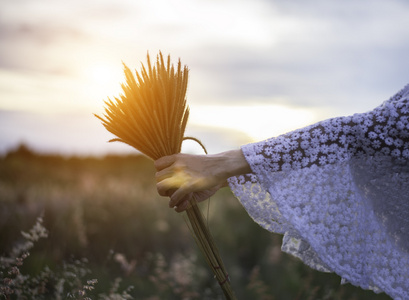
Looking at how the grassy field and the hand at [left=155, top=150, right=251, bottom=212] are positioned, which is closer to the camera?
the hand at [left=155, top=150, right=251, bottom=212]

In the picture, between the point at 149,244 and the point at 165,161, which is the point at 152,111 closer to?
the point at 165,161

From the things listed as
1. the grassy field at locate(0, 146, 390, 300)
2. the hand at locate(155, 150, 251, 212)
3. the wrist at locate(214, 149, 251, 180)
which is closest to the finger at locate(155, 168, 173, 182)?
the hand at locate(155, 150, 251, 212)

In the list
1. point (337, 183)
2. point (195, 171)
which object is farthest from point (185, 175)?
point (337, 183)

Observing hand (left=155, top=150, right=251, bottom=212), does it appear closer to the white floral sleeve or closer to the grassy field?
the white floral sleeve

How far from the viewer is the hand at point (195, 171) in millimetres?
1789

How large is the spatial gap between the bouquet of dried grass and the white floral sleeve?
0.34 m

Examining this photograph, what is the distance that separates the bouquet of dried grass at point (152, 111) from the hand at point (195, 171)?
0.11 meters

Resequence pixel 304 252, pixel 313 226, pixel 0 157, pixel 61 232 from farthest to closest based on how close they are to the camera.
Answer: pixel 0 157 → pixel 61 232 → pixel 304 252 → pixel 313 226

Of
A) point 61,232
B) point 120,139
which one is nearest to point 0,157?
point 61,232

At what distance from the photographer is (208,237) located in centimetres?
205

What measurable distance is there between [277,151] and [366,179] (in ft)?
1.44

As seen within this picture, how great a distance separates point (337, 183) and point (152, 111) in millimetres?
835

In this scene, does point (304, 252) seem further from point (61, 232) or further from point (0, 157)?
point (0, 157)

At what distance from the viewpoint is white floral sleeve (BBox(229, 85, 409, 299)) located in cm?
184
